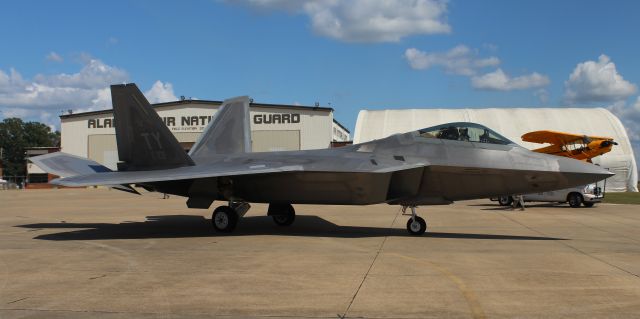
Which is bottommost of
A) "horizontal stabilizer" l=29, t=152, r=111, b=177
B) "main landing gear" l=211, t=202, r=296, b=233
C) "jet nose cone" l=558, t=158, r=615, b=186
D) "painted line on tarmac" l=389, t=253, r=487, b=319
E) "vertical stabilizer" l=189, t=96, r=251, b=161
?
"painted line on tarmac" l=389, t=253, r=487, b=319

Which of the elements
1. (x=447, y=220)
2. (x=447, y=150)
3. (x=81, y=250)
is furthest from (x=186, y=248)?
(x=447, y=220)

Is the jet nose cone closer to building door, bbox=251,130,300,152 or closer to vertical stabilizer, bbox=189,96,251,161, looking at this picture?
vertical stabilizer, bbox=189,96,251,161

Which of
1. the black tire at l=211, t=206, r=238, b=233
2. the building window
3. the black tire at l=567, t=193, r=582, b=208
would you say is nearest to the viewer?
the black tire at l=211, t=206, r=238, b=233

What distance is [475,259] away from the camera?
335 inches

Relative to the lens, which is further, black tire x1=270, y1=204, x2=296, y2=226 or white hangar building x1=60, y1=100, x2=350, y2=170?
white hangar building x1=60, y1=100, x2=350, y2=170

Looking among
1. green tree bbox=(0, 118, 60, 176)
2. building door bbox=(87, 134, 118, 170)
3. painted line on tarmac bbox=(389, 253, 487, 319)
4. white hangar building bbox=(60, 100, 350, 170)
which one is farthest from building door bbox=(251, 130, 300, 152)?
green tree bbox=(0, 118, 60, 176)

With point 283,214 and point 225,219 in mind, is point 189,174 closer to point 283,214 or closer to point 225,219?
point 225,219

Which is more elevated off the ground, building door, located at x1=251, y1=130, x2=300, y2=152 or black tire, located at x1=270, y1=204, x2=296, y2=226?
building door, located at x1=251, y1=130, x2=300, y2=152

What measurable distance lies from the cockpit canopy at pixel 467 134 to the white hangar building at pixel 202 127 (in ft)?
130

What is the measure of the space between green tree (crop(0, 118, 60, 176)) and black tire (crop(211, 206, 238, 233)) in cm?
12125

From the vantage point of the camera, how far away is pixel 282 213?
14.0m

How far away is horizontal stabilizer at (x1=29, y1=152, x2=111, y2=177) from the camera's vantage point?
13.1 m

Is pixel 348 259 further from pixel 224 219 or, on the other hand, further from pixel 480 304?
pixel 224 219

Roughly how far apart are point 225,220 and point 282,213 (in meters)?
2.00
